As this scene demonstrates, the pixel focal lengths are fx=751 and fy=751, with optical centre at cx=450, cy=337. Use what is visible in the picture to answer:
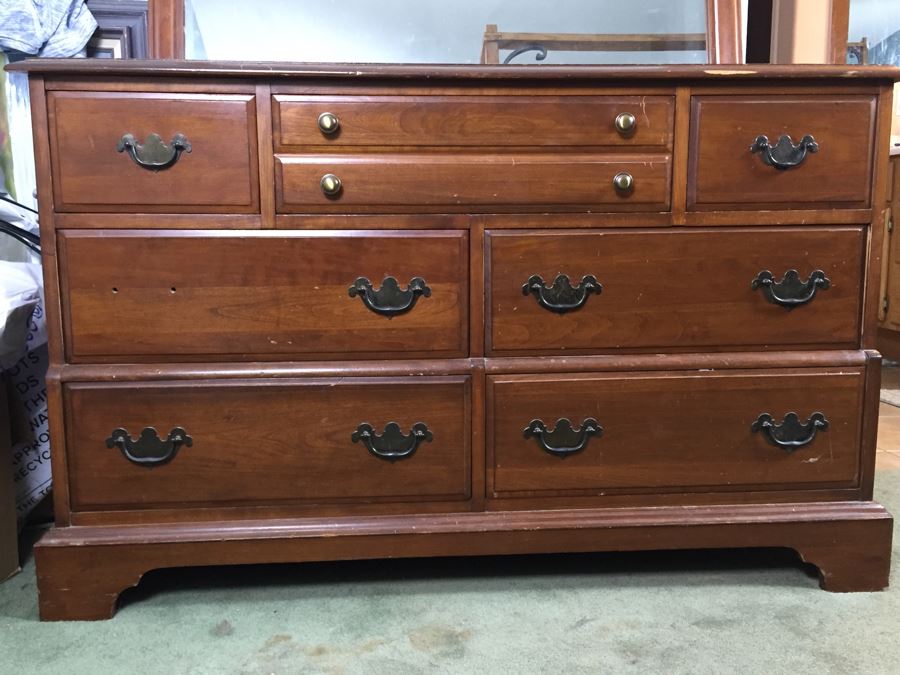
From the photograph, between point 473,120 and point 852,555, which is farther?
point 852,555

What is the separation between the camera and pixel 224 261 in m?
1.23

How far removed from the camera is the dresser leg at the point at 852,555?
135 centimetres

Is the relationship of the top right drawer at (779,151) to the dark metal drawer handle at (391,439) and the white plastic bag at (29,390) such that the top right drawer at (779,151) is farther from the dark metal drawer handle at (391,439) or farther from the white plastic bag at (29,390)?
the white plastic bag at (29,390)

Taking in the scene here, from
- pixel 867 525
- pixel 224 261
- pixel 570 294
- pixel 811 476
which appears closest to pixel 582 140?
pixel 570 294

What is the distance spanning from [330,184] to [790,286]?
80 cm

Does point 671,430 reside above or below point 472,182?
below

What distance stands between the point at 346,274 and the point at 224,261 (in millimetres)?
199

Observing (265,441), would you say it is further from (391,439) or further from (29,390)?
(29,390)

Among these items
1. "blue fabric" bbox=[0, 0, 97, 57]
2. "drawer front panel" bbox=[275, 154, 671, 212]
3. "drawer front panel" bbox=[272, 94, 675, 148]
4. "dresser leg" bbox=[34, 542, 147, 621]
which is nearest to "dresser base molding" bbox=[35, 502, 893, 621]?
"dresser leg" bbox=[34, 542, 147, 621]

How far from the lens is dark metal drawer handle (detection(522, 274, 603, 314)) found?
1.27 metres

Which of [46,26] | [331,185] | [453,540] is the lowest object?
[453,540]

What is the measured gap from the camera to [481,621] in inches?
49.4

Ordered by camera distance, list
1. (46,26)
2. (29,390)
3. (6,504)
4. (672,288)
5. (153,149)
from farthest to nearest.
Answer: (46,26) < (29,390) < (6,504) < (672,288) < (153,149)

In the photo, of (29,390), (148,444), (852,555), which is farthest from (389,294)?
(852,555)
